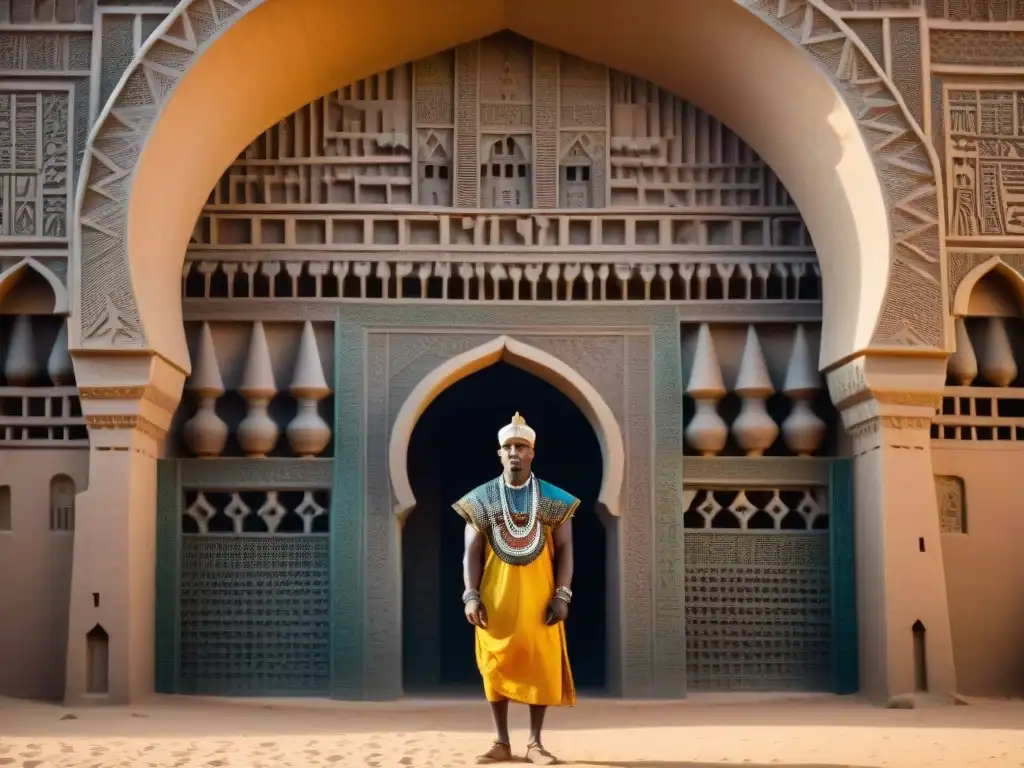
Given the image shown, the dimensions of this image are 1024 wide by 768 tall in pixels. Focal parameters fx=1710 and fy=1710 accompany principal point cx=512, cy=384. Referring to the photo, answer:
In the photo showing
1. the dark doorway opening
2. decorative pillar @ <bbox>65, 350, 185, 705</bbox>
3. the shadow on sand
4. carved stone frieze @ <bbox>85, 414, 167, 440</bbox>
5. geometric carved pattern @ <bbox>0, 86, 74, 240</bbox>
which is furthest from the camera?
the dark doorway opening

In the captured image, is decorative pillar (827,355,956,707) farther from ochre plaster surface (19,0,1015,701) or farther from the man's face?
the man's face

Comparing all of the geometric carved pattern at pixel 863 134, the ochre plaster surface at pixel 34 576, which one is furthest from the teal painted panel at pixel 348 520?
the ochre plaster surface at pixel 34 576

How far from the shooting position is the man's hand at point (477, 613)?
22.9 feet

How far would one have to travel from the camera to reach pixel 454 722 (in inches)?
348

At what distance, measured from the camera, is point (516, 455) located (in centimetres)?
723

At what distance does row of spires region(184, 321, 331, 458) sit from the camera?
32.6 feet

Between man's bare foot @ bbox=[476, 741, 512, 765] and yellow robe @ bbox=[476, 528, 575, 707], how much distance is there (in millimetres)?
213

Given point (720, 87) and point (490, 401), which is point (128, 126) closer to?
point (720, 87)

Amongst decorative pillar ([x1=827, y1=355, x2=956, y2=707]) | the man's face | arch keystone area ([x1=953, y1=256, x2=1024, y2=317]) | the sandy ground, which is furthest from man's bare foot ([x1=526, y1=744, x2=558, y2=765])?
arch keystone area ([x1=953, y1=256, x2=1024, y2=317])

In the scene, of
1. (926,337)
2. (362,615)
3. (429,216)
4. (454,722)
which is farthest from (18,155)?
(926,337)

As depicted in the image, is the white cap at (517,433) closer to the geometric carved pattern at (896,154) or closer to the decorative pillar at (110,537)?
the decorative pillar at (110,537)

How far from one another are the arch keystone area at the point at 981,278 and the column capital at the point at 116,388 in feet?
14.7

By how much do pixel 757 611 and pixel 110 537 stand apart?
372cm

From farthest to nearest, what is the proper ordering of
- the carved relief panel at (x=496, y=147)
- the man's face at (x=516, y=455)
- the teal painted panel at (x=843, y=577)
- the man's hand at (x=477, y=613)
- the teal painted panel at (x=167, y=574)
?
the carved relief panel at (x=496, y=147) < the teal painted panel at (x=843, y=577) < the teal painted panel at (x=167, y=574) < the man's face at (x=516, y=455) < the man's hand at (x=477, y=613)
